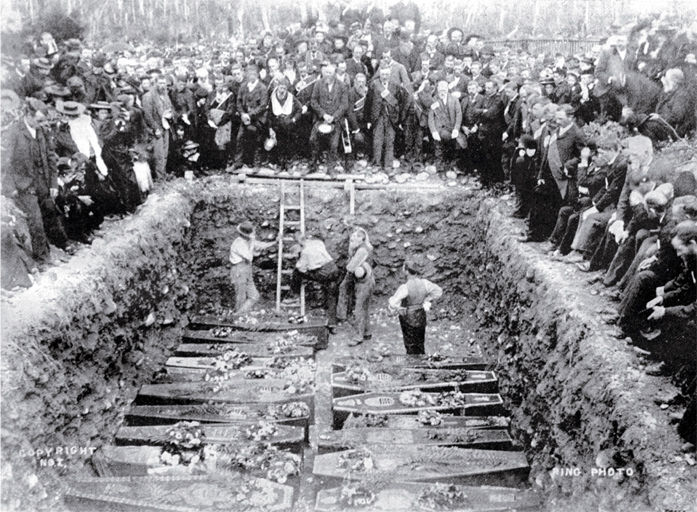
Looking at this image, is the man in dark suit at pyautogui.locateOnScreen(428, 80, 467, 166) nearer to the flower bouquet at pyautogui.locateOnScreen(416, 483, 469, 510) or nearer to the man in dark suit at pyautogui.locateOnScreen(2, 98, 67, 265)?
the man in dark suit at pyautogui.locateOnScreen(2, 98, 67, 265)

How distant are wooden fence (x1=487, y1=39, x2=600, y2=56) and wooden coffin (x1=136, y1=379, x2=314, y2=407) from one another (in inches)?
409

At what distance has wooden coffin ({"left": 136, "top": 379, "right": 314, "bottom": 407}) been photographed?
860 cm

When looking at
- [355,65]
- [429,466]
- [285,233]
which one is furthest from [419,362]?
[355,65]

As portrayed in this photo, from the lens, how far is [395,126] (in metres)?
13.6

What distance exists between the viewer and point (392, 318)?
1299 centimetres

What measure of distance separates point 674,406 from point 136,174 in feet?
30.4

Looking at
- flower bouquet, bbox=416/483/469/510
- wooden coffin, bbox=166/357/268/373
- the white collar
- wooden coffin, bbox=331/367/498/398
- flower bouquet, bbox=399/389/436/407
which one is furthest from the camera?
wooden coffin, bbox=166/357/268/373

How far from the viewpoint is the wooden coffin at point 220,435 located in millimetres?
7543

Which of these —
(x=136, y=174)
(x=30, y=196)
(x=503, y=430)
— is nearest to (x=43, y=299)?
(x=30, y=196)

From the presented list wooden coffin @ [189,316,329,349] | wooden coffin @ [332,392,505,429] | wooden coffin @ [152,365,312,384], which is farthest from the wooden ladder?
wooden coffin @ [332,392,505,429]

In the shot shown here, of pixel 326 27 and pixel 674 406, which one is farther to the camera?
pixel 326 27

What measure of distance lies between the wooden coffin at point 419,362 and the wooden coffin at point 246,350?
0.69m

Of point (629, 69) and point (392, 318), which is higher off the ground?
point (629, 69)

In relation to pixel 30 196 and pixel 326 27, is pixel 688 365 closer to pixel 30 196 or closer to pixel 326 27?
pixel 30 196
